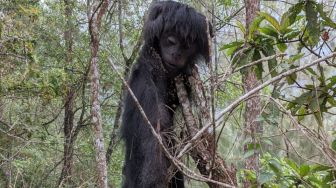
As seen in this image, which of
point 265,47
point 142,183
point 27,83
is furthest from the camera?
point 27,83

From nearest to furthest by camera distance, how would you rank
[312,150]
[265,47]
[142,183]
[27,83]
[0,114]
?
[265,47] → [142,183] → [27,83] → [0,114] → [312,150]

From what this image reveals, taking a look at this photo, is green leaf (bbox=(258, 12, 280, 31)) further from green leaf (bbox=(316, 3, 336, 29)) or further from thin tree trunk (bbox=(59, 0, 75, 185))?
thin tree trunk (bbox=(59, 0, 75, 185))

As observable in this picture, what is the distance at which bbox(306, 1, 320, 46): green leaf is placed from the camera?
2.34 metres

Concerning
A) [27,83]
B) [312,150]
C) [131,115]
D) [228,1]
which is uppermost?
[228,1]

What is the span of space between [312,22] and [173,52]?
3.18 feet

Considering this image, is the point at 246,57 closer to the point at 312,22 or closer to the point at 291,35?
the point at 291,35

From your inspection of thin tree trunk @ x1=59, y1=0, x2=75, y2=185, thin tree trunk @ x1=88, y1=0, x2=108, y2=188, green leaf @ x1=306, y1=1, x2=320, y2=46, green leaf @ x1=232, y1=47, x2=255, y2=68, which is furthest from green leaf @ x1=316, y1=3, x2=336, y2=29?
thin tree trunk @ x1=59, y1=0, x2=75, y2=185

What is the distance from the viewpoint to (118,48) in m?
6.56

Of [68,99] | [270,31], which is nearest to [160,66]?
[270,31]

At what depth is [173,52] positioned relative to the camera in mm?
3059

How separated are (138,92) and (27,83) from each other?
1733 millimetres

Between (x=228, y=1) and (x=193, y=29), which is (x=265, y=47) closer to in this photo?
(x=193, y=29)

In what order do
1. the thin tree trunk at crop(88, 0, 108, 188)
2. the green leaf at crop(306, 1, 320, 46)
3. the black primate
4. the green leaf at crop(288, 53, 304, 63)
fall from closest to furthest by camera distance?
the green leaf at crop(306, 1, 320, 46), the green leaf at crop(288, 53, 304, 63), the black primate, the thin tree trunk at crop(88, 0, 108, 188)

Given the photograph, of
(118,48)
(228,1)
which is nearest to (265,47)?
(228,1)
